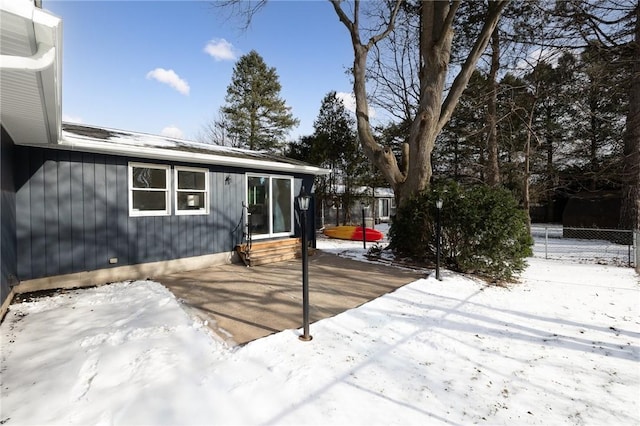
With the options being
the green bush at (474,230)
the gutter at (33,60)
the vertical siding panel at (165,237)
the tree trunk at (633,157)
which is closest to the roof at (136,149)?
the vertical siding panel at (165,237)

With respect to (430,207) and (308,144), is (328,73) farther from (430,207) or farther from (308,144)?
(430,207)

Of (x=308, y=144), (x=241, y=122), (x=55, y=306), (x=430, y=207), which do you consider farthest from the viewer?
(x=241, y=122)

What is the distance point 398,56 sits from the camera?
48.3ft

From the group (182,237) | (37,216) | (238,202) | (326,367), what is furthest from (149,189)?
(326,367)

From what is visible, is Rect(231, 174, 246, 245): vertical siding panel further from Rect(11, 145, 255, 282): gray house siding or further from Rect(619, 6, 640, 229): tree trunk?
Rect(619, 6, 640, 229): tree trunk

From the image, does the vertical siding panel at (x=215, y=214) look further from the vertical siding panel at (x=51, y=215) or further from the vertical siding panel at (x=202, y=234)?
the vertical siding panel at (x=51, y=215)

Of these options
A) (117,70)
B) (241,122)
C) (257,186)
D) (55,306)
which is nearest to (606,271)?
(257,186)

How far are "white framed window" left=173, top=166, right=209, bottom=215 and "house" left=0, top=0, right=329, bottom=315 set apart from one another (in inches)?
0.8

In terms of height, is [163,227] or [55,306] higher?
[163,227]

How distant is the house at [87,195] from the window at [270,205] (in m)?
0.06

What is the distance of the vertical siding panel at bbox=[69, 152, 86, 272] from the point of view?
4789mm

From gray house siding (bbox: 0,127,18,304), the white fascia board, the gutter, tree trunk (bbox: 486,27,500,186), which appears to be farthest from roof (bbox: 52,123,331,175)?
tree trunk (bbox: 486,27,500,186)

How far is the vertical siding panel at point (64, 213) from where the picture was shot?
184 inches

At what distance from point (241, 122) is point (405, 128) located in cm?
1155
